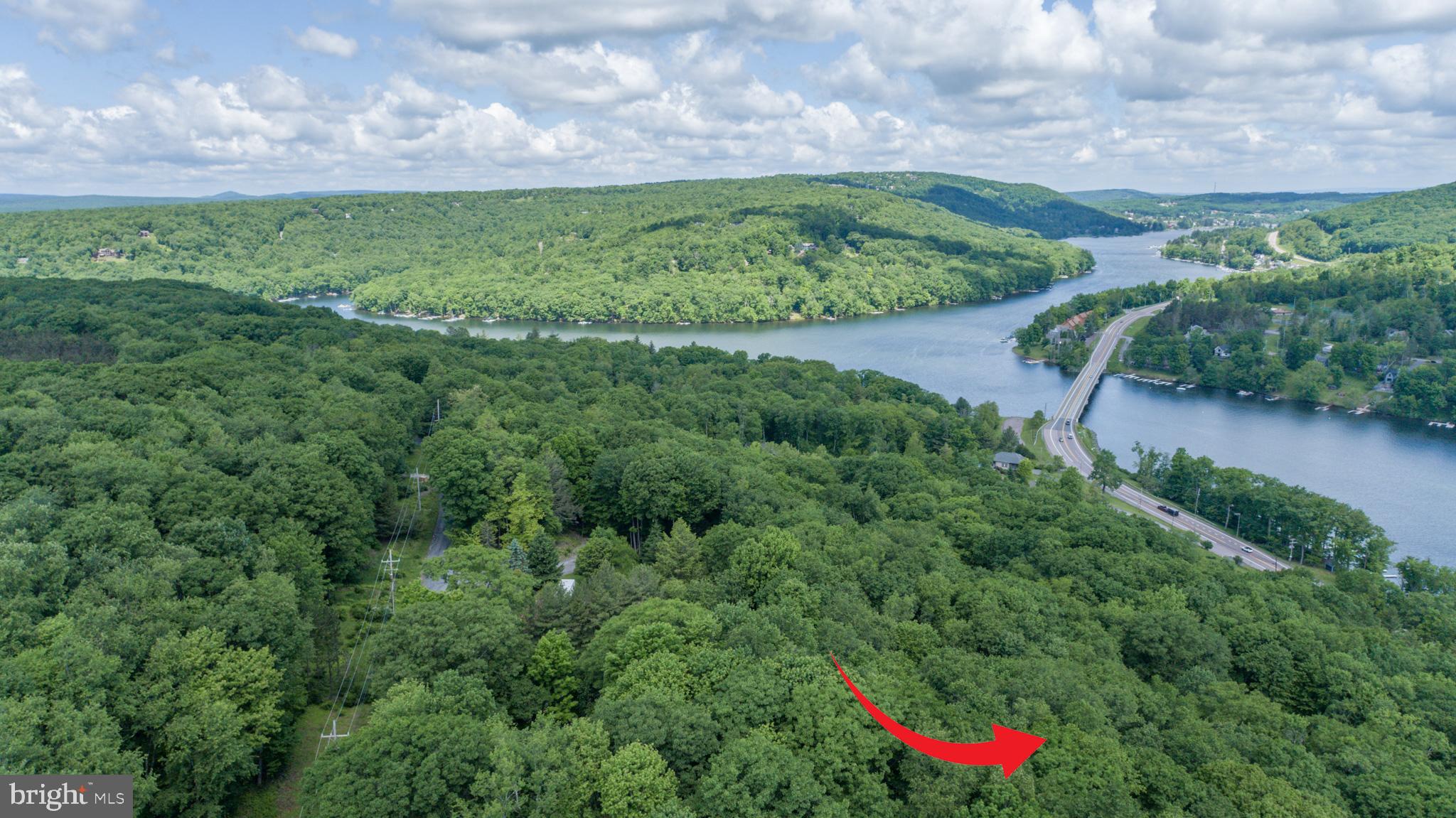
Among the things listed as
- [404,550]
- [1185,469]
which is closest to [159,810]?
[404,550]

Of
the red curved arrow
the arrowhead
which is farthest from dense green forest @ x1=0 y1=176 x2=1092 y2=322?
the arrowhead

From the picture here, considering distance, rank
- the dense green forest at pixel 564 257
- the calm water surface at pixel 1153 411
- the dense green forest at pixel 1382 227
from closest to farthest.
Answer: the calm water surface at pixel 1153 411 → the dense green forest at pixel 564 257 → the dense green forest at pixel 1382 227

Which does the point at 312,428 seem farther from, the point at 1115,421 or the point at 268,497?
the point at 1115,421

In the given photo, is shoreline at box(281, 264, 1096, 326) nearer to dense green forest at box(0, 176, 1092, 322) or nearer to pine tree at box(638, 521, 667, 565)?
dense green forest at box(0, 176, 1092, 322)

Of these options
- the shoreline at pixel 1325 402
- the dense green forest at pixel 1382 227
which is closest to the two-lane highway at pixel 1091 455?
the shoreline at pixel 1325 402

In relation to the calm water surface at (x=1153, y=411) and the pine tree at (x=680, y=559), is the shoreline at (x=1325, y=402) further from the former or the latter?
the pine tree at (x=680, y=559)

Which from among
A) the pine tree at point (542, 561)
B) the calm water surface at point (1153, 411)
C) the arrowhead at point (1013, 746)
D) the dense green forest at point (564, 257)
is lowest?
the calm water surface at point (1153, 411)
